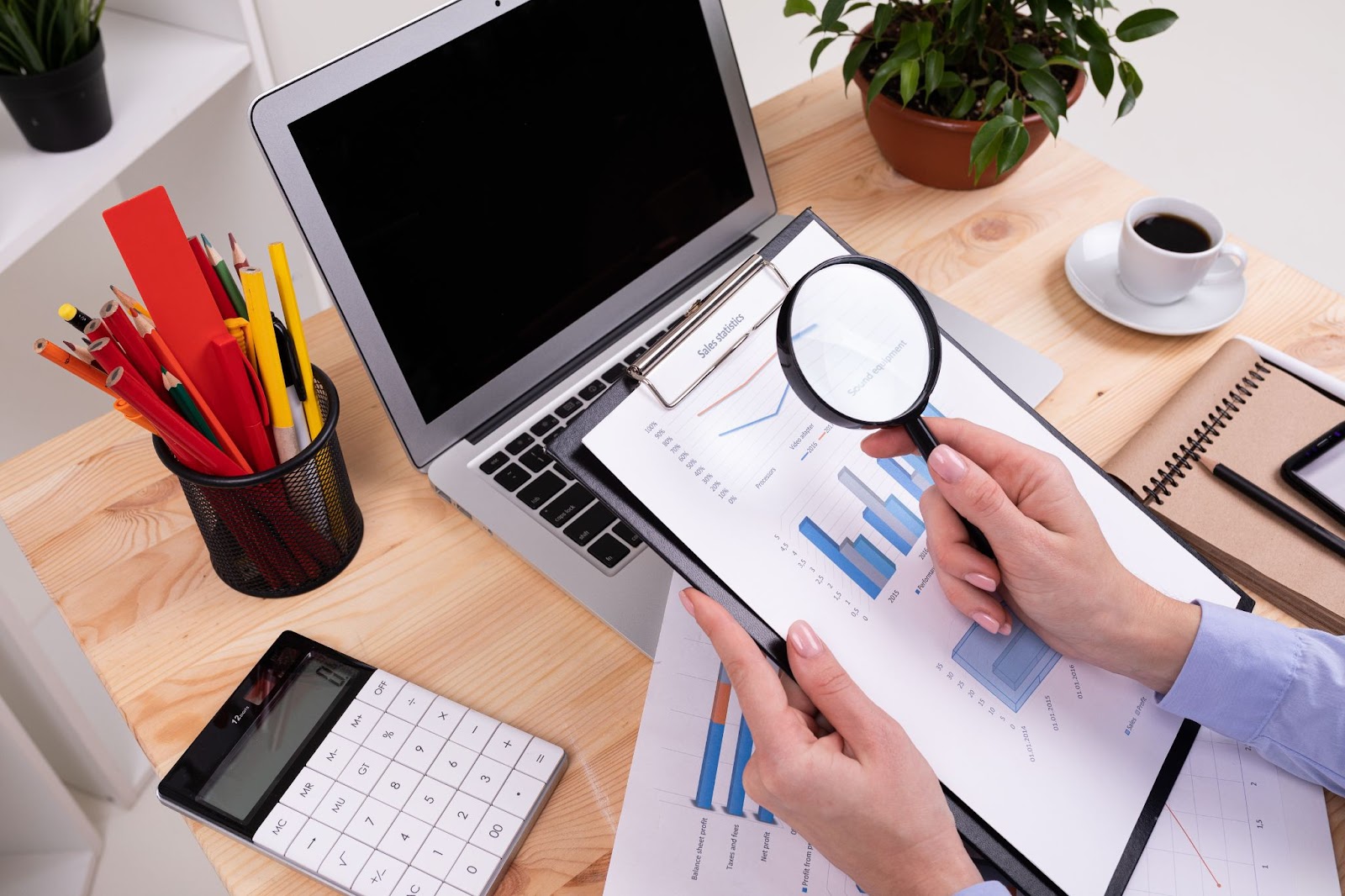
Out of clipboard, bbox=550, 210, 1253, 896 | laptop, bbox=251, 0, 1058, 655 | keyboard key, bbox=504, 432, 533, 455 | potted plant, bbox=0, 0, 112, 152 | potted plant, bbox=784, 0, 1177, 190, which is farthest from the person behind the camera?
potted plant, bbox=0, 0, 112, 152

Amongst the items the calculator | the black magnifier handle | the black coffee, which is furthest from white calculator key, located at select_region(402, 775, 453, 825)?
the black coffee

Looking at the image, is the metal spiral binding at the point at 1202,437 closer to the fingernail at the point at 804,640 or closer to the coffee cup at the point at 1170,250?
the coffee cup at the point at 1170,250

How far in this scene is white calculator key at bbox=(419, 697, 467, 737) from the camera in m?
0.67

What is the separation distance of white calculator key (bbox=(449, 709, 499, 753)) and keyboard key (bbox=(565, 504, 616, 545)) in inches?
6.4

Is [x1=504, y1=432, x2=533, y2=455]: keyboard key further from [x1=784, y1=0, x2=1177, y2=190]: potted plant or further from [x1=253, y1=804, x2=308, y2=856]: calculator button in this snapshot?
[x1=784, y1=0, x2=1177, y2=190]: potted plant

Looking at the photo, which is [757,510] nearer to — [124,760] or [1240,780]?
[1240,780]

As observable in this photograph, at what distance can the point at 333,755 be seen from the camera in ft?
2.15

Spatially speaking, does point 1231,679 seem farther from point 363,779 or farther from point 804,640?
point 363,779

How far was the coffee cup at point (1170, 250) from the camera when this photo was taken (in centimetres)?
92

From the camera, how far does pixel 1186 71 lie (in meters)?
2.52

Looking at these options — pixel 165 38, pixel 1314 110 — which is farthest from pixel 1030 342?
pixel 1314 110

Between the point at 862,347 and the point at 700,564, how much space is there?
184 mm

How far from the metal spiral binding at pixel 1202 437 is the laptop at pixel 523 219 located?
140 millimetres

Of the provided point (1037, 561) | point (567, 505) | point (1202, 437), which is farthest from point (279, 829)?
point (1202, 437)
